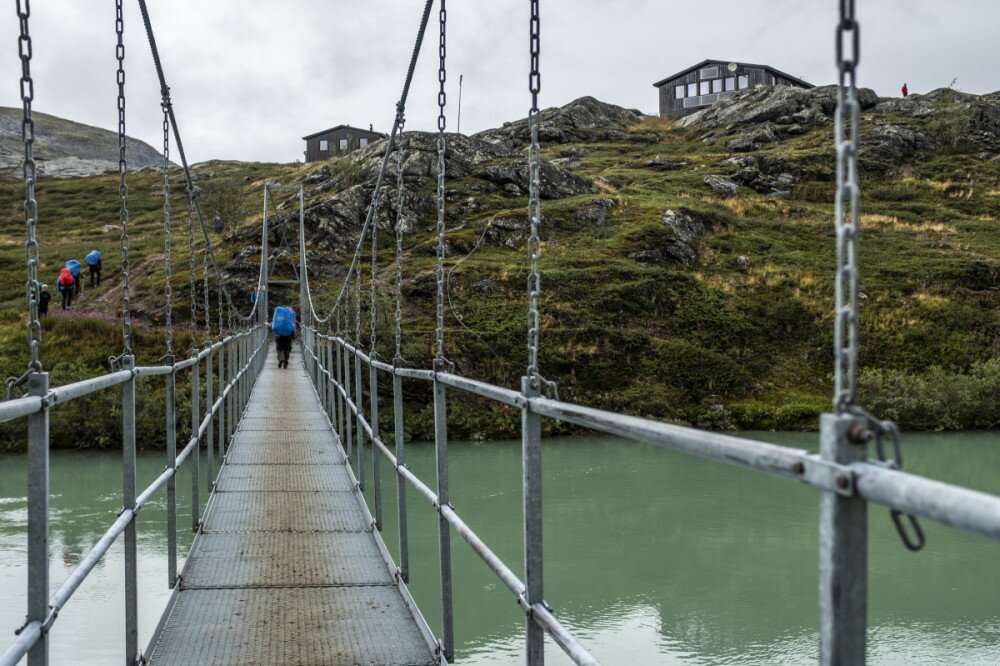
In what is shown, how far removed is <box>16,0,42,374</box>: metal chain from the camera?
1953 mm

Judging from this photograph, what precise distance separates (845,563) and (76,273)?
25503mm

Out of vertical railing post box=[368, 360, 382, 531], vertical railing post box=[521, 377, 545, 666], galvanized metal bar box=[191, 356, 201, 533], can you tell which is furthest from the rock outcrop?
vertical railing post box=[521, 377, 545, 666]

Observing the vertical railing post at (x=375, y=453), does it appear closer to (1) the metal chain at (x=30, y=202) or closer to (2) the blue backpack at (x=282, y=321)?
(1) the metal chain at (x=30, y=202)

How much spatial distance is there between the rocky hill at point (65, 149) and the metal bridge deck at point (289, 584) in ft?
204

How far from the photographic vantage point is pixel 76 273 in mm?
23719

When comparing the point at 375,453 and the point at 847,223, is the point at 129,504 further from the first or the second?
the point at 847,223

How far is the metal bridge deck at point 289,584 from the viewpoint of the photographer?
302 centimetres

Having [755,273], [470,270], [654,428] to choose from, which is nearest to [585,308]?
[470,270]

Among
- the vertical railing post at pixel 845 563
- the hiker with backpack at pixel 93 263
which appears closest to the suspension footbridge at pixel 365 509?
the vertical railing post at pixel 845 563

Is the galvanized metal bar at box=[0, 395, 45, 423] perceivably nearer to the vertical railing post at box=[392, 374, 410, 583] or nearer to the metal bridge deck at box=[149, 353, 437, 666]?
the metal bridge deck at box=[149, 353, 437, 666]

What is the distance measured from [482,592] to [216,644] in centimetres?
561

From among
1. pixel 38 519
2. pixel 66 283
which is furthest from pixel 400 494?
pixel 66 283

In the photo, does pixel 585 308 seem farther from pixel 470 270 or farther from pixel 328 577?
pixel 328 577

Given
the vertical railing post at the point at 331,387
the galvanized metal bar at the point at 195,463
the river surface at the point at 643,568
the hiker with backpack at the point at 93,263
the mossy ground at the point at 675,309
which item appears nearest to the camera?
the galvanized metal bar at the point at 195,463
